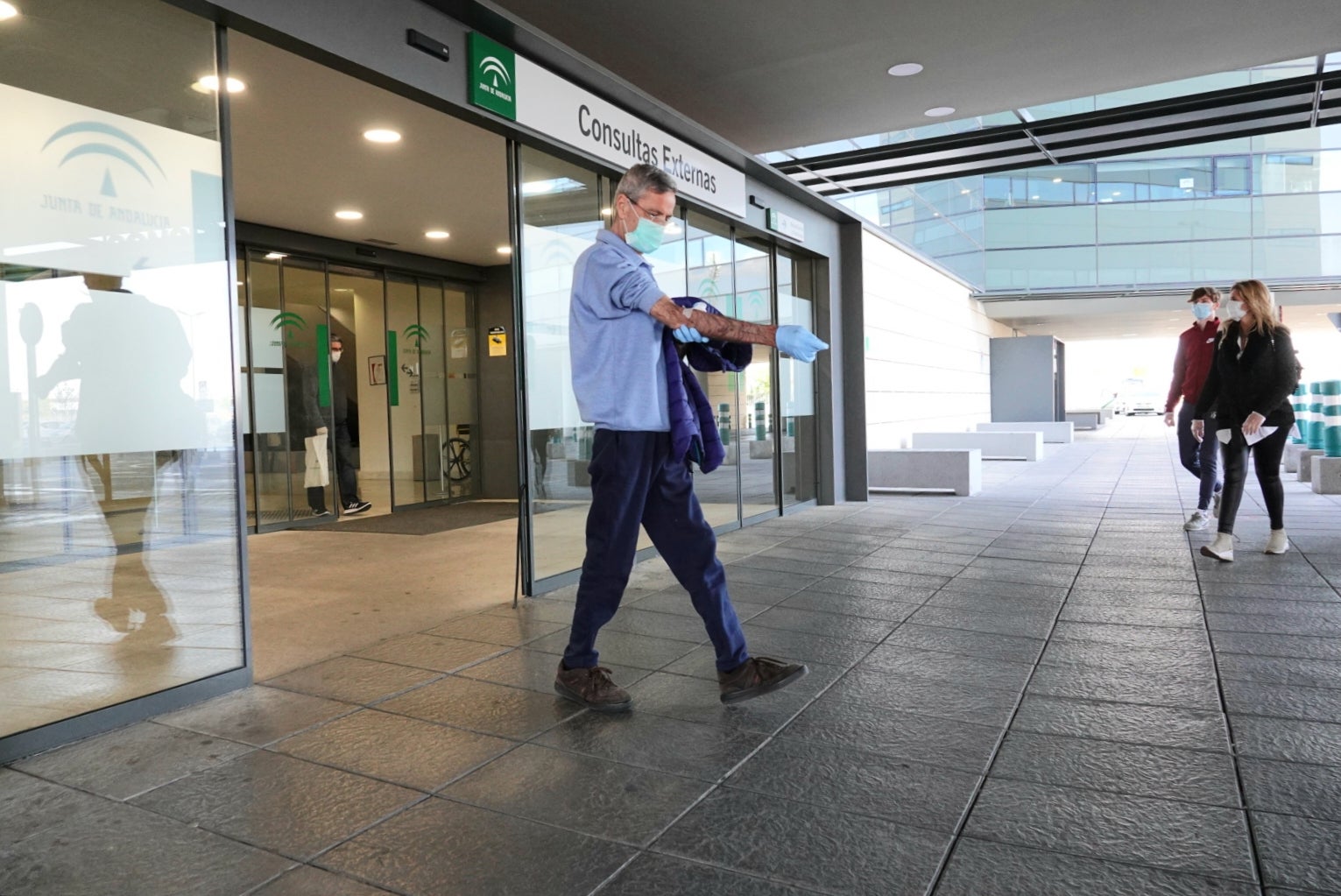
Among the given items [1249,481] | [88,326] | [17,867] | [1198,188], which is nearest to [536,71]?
[88,326]

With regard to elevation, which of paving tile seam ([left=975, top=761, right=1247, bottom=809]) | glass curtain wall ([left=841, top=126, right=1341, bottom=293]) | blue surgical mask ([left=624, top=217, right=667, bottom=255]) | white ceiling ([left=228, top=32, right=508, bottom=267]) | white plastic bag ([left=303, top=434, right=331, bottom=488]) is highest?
glass curtain wall ([left=841, top=126, right=1341, bottom=293])

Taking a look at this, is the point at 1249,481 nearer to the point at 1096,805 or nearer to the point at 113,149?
the point at 1096,805

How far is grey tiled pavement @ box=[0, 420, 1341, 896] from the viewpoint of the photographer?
6.81 feet

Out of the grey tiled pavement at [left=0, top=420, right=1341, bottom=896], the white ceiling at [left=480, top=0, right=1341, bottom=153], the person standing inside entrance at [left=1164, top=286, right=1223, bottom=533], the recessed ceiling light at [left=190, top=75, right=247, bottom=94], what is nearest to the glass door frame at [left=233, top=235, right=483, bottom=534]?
the white ceiling at [left=480, top=0, right=1341, bottom=153]

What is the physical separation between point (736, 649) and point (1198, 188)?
2234 cm

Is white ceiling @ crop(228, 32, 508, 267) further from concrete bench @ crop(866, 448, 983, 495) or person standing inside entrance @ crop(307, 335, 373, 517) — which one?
concrete bench @ crop(866, 448, 983, 495)

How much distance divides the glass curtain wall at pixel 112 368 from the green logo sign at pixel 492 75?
1.46m

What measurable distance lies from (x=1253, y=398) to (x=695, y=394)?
167 inches

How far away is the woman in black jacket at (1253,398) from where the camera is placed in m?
5.53

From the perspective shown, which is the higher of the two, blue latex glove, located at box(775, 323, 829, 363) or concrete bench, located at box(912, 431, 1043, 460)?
blue latex glove, located at box(775, 323, 829, 363)

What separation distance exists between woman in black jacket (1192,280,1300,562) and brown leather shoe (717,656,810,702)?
388 centimetres

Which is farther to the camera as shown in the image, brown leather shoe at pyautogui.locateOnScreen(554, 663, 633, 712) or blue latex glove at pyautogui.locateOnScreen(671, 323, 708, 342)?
brown leather shoe at pyautogui.locateOnScreen(554, 663, 633, 712)

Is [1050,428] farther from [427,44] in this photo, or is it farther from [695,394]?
[695,394]

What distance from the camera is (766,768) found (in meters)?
2.64
